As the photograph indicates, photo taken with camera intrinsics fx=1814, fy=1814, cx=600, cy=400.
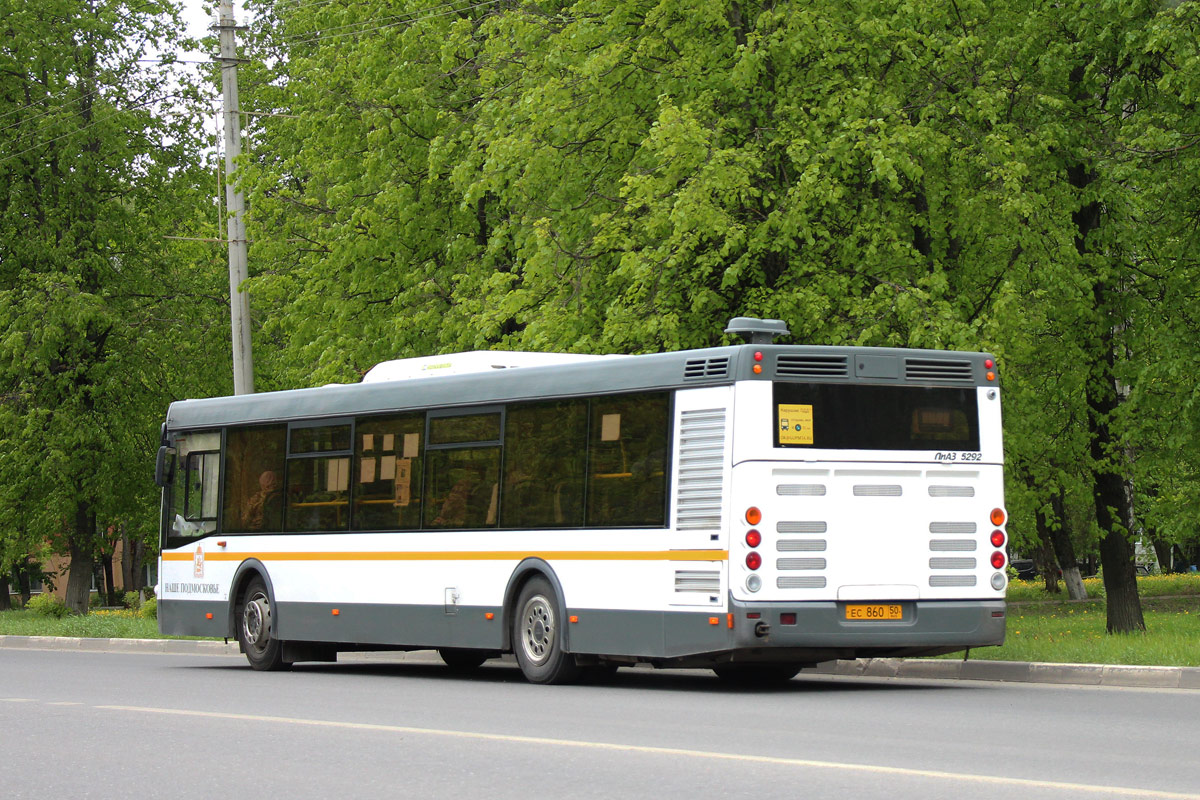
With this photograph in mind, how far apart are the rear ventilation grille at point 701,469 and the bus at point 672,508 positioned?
0.02m

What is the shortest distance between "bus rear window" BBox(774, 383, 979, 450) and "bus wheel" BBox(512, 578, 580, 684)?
9.67 ft

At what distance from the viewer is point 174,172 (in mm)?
44719

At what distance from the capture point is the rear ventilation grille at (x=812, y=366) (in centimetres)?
1458

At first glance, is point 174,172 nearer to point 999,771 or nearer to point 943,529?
point 943,529

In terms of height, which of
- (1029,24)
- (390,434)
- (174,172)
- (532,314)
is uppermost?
(174,172)

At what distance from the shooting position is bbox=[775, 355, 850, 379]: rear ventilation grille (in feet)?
47.8

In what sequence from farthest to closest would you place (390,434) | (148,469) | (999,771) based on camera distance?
(148,469), (390,434), (999,771)

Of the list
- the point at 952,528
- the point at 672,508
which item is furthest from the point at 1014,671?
the point at 672,508

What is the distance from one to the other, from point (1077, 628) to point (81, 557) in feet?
82.8

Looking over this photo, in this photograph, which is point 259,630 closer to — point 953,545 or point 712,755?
point 953,545

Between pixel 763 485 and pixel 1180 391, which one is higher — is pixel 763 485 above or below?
below

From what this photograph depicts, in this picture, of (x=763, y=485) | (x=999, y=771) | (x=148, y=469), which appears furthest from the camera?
(x=148, y=469)

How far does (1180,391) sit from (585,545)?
10175 mm

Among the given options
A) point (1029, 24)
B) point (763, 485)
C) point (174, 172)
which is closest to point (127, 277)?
point (174, 172)
